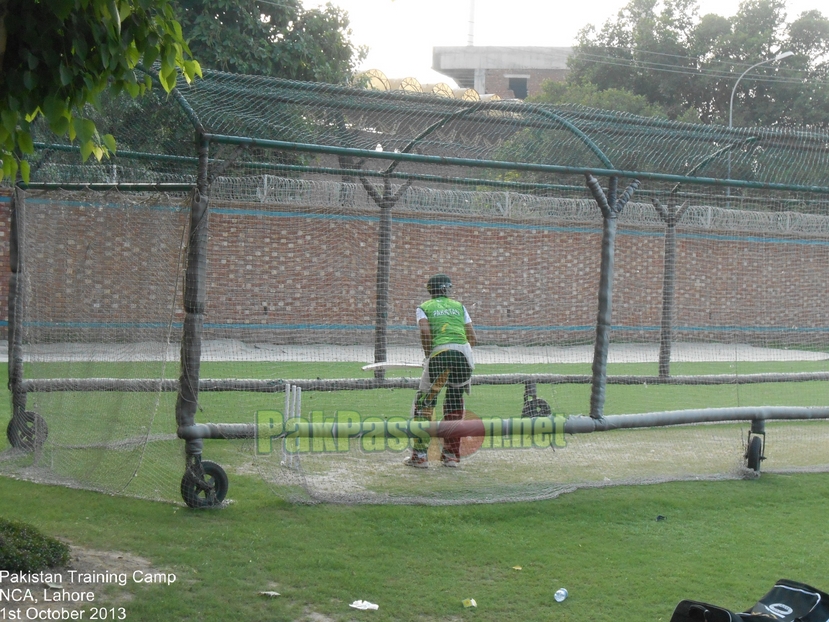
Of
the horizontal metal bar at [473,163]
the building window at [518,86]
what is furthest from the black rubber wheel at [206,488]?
the building window at [518,86]

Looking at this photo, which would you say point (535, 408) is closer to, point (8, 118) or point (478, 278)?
point (478, 278)

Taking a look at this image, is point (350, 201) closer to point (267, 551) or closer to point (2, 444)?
point (2, 444)

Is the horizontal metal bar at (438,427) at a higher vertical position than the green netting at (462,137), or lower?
lower

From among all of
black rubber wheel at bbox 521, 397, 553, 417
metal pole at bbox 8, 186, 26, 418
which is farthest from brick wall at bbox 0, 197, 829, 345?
black rubber wheel at bbox 521, 397, 553, 417

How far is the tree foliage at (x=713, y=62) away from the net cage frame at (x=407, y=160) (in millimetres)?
27442

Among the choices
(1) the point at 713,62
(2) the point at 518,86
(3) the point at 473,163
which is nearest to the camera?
(3) the point at 473,163

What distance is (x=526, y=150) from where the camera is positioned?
23.7ft

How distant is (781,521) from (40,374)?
566 cm

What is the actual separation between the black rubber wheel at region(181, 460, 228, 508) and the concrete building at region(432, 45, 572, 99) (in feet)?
136

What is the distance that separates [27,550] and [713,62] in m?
36.2

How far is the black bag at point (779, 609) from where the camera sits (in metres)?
3.35

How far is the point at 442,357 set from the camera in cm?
712

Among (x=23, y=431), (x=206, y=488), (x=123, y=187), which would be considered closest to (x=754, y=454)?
(x=206, y=488)

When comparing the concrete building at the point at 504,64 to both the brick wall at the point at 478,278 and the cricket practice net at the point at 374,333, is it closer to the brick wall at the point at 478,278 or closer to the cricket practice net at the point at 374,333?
the cricket practice net at the point at 374,333
